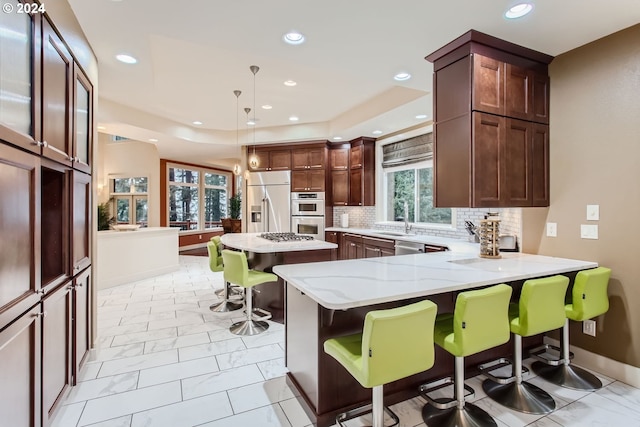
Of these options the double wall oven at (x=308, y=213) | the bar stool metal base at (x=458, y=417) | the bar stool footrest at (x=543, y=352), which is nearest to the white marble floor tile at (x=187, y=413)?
the bar stool metal base at (x=458, y=417)

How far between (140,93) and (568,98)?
4737mm

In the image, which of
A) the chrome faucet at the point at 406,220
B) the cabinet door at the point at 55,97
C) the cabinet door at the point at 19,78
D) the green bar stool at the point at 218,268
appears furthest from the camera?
the chrome faucet at the point at 406,220

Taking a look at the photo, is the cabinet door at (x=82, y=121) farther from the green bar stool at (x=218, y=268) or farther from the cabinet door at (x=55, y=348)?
the green bar stool at (x=218, y=268)

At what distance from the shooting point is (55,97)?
177cm

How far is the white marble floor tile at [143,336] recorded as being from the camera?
3057mm

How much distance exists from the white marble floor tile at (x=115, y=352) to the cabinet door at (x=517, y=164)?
137 inches

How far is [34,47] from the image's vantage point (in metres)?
1.49

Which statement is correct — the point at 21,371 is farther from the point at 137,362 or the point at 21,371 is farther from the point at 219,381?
the point at 137,362

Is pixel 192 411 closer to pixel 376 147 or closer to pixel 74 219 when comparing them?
pixel 74 219

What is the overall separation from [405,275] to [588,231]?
5.66 feet

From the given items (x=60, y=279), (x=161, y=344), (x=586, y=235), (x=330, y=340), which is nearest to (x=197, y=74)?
(x=60, y=279)

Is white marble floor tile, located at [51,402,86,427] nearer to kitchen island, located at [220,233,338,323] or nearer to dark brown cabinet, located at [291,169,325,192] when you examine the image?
kitchen island, located at [220,233,338,323]

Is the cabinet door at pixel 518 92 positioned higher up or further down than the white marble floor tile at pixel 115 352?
higher up

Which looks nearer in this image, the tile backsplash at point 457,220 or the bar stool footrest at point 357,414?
the bar stool footrest at point 357,414
